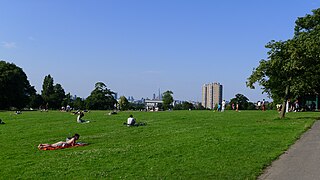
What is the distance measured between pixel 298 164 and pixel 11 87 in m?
90.8

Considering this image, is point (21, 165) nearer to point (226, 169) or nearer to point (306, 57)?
point (226, 169)

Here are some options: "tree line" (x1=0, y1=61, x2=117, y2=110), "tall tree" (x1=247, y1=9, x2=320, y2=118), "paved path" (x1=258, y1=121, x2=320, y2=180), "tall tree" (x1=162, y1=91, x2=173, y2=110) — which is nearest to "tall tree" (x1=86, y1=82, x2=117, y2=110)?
"tree line" (x1=0, y1=61, x2=117, y2=110)

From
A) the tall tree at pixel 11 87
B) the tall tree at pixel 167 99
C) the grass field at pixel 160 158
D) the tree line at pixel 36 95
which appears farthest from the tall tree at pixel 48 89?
the grass field at pixel 160 158

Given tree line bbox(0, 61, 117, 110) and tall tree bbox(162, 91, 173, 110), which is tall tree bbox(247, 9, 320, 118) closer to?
tree line bbox(0, 61, 117, 110)

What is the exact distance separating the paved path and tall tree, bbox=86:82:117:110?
108092mm

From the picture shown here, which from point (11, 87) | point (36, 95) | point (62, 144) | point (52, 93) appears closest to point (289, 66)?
point (62, 144)

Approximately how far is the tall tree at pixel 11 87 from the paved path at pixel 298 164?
85262mm

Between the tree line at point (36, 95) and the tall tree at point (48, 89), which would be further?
the tall tree at point (48, 89)

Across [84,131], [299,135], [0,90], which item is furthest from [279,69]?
[0,90]

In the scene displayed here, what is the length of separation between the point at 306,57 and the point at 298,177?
82.3 feet

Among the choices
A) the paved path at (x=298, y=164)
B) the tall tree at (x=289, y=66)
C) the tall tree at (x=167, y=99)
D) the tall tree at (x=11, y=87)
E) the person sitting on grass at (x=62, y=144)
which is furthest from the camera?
the tall tree at (x=167, y=99)

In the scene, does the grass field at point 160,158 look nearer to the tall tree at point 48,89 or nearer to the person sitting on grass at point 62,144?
the person sitting on grass at point 62,144

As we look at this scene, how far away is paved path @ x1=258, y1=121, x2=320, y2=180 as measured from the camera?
11688 millimetres

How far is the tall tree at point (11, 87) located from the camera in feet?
307
